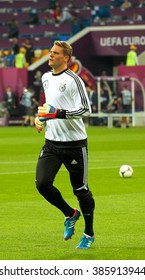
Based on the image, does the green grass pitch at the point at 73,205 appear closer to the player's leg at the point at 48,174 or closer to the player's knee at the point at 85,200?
the player's knee at the point at 85,200

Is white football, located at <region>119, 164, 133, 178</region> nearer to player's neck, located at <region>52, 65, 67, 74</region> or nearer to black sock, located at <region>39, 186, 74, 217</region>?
black sock, located at <region>39, 186, 74, 217</region>

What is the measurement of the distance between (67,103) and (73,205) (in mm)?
5045

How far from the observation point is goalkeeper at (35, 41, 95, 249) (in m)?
12.1

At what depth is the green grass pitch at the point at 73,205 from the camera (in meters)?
12.1

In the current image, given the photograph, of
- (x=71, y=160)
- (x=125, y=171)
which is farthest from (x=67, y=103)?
(x=125, y=171)

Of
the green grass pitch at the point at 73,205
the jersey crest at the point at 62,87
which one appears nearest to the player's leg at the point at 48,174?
the green grass pitch at the point at 73,205

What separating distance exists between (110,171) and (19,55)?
2797 cm

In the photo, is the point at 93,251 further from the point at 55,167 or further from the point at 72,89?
the point at 72,89

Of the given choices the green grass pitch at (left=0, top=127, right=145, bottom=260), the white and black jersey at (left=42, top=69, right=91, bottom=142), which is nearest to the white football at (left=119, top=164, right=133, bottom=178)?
the green grass pitch at (left=0, top=127, right=145, bottom=260)

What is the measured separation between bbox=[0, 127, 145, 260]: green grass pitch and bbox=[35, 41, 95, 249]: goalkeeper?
2.01ft

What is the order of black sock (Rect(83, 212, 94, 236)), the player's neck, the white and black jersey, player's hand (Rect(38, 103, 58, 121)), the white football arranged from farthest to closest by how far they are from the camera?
the white football → black sock (Rect(83, 212, 94, 236)) → the player's neck → the white and black jersey → player's hand (Rect(38, 103, 58, 121))

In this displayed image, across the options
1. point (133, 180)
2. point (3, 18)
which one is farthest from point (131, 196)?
point (3, 18)

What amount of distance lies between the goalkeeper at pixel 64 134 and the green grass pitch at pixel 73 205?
612mm

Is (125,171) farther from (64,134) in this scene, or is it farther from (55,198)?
(64,134)
